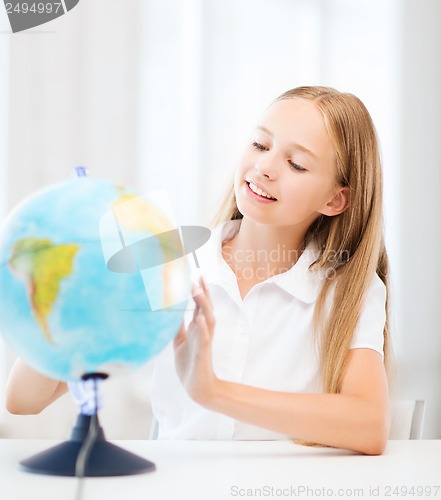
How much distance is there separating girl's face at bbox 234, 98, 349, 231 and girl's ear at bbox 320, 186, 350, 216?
53 millimetres

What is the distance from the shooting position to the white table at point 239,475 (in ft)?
2.37

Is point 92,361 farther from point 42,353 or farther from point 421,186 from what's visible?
point 421,186

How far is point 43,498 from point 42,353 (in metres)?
0.13

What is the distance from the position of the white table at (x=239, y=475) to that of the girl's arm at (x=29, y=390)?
57mm

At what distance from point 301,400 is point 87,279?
371 mm

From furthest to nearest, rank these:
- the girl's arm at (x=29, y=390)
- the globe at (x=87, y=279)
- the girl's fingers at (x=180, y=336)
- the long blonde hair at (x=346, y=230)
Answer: the long blonde hair at (x=346, y=230) < the girl's arm at (x=29, y=390) < the girl's fingers at (x=180, y=336) < the globe at (x=87, y=279)

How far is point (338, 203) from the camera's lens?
3.60 ft

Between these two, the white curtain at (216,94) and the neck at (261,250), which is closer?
the neck at (261,250)

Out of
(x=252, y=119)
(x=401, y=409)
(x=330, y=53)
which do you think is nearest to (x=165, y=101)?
(x=252, y=119)

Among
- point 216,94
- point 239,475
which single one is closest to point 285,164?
point 239,475

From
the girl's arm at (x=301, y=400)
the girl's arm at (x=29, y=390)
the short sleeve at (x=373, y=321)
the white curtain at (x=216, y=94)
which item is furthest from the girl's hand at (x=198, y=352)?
the white curtain at (x=216, y=94)

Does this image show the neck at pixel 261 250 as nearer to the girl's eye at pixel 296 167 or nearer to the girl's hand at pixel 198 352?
the girl's eye at pixel 296 167

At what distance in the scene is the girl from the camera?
941 mm

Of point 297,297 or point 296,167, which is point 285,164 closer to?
point 296,167
